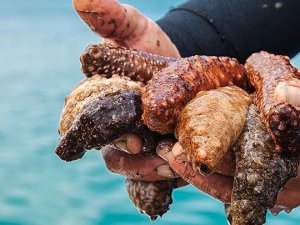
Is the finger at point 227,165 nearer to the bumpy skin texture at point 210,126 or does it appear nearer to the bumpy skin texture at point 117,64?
the bumpy skin texture at point 210,126

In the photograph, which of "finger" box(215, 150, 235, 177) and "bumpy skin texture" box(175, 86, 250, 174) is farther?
"finger" box(215, 150, 235, 177)

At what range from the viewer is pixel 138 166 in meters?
1.70

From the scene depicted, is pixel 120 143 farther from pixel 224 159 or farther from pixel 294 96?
pixel 294 96

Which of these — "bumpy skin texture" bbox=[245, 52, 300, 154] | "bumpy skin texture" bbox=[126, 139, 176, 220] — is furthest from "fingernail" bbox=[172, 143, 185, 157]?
"bumpy skin texture" bbox=[126, 139, 176, 220]

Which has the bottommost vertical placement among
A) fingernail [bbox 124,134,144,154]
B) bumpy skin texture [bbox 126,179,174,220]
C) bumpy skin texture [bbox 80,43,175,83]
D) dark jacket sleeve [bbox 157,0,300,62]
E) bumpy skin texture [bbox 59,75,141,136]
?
bumpy skin texture [bbox 126,179,174,220]

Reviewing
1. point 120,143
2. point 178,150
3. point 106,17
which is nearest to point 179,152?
point 178,150

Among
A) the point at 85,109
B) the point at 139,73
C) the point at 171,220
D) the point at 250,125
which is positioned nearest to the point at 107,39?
the point at 139,73

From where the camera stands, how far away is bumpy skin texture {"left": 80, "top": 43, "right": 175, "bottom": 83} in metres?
1.70

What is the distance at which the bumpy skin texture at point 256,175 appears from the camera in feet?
4.39

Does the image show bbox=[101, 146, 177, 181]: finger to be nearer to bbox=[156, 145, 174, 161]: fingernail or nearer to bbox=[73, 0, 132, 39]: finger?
bbox=[156, 145, 174, 161]: fingernail

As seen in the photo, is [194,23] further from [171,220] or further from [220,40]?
[171,220]

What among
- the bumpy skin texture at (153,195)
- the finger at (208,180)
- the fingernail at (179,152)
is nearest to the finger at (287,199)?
the finger at (208,180)

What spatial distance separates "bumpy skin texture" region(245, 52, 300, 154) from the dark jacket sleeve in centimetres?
126

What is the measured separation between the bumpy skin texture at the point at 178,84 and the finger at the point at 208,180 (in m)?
0.13
